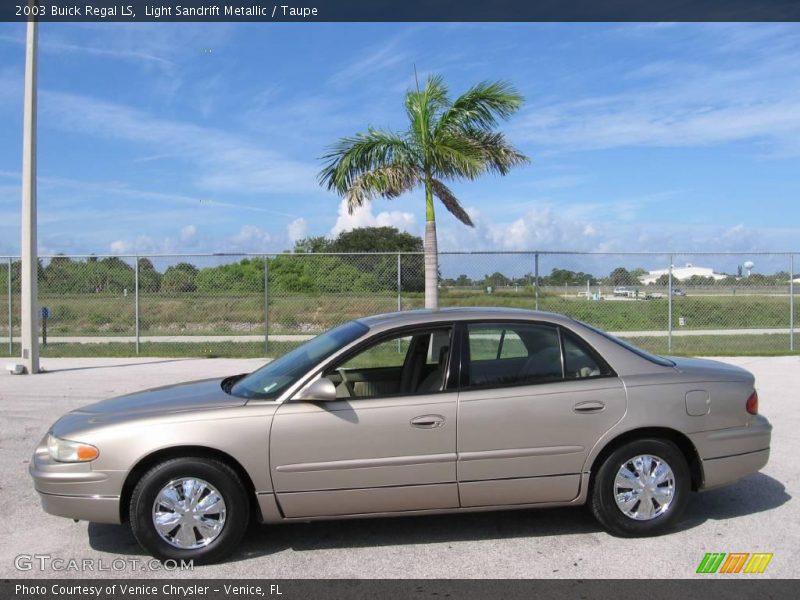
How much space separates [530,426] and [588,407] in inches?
16.1

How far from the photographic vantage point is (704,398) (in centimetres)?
475

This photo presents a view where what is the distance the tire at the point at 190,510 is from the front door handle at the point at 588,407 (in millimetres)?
2145

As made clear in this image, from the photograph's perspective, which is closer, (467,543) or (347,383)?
(467,543)

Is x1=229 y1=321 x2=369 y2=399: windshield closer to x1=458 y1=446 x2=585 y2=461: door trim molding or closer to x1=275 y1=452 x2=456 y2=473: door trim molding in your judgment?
x1=275 y1=452 x2=456 y2=473: door trim molding

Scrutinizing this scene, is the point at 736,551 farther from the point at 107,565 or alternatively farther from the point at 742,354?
the point at 742,354

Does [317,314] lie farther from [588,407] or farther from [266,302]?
[588,407]

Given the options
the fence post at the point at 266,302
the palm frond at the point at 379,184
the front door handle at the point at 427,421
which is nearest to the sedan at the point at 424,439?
the front door handle at the point at 427,421

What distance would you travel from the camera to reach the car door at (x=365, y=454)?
14.2 feet

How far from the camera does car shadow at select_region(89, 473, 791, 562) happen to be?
4.57 m

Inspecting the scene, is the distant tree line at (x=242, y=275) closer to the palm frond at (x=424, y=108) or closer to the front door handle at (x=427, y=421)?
the palm frond at (x=424, y=108)

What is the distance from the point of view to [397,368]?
17.9 feet

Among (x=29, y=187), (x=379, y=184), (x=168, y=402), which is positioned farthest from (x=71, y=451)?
(x=29, y=187)
